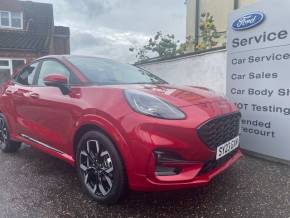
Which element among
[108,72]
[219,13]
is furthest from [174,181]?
[219,13]

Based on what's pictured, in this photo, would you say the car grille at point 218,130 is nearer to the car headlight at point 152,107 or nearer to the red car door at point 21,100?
the car headlight at point 152,107

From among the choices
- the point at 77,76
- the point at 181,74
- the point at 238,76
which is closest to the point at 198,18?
the point at 181,74

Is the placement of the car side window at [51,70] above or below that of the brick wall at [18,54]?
below

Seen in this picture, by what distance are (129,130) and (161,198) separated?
0.95 metres

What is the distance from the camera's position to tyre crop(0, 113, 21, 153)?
4.77 m

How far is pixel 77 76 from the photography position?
3283 millimetres

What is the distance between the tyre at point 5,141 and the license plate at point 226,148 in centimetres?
345

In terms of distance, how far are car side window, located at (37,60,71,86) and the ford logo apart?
252 cm

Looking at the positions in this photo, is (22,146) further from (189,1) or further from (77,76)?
(189,1)

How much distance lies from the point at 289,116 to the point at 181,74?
3.84 meters

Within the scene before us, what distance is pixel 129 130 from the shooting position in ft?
8.33

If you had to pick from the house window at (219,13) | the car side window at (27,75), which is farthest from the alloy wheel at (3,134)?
the house window at (219,13)

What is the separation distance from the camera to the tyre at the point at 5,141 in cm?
477

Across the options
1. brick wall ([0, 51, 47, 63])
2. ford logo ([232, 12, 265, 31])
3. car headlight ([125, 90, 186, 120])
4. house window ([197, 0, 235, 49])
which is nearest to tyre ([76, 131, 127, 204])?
car headlight ([125, 90, 186, 120])
